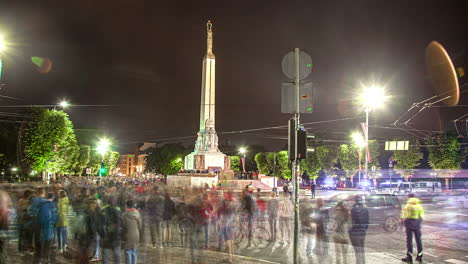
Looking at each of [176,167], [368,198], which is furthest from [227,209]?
[176,167]

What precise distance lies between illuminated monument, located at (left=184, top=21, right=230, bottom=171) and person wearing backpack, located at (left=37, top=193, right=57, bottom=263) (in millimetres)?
42280

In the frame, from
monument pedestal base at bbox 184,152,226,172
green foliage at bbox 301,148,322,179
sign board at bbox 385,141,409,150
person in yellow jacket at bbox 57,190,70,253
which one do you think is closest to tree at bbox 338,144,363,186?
green foliage at bbox 301,148,322,179

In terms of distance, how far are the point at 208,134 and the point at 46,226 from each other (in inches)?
1743

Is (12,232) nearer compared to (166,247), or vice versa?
(166,247)

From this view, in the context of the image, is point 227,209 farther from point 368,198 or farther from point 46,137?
point 46,137

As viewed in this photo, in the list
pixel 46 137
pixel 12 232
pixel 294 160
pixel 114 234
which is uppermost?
pixel 46 137

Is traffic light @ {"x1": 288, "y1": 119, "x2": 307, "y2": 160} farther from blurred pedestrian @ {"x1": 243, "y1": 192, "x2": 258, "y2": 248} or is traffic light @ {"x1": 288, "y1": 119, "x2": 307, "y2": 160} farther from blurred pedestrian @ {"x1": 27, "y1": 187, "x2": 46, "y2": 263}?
blurred pedestrian @ {"x1": 27, "y1": 187, "x2": 46, "y2": 263}

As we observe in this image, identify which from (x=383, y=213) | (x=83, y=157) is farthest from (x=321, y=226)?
(x=83, y=157)

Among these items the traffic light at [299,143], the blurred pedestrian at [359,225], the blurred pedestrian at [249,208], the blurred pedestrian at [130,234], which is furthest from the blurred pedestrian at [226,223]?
the traffic light at [299,143]

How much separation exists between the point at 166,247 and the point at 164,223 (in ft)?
3.07

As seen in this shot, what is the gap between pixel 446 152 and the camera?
58.5m

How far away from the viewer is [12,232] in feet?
46.7

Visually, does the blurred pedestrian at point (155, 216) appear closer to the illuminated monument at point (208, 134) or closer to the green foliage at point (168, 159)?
the illuminated monument at point (208, 134)

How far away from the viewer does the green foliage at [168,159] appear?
4500 inches
